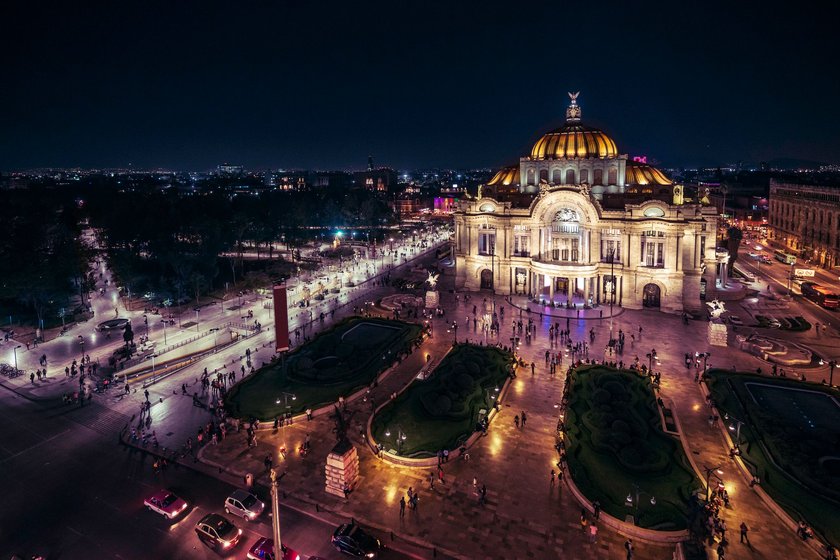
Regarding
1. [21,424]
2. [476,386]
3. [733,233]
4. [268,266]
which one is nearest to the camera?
[21,424]

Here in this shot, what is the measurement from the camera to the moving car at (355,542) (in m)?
20.8

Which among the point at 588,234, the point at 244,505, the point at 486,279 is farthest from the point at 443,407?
the point at 486,279

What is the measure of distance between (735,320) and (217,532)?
51100 mm

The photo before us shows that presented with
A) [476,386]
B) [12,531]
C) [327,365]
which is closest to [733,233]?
[476,386]

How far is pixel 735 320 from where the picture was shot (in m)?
51.2

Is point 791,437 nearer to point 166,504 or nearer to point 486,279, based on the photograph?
point 166,504

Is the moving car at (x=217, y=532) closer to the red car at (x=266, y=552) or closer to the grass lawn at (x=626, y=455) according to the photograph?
the red car at (x=266, y=552)

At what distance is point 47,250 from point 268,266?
33.0m

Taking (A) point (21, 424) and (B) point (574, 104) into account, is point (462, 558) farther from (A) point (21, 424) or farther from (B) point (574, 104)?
(B) point (574, 104)

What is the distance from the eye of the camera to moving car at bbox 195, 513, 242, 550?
2153 centimetres

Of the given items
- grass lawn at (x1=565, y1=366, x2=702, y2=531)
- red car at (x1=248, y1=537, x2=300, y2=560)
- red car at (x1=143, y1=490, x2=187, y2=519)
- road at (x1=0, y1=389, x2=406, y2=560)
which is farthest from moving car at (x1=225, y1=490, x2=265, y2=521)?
grass lawn at (x1=565, y1=366, x2=702, y2=531)

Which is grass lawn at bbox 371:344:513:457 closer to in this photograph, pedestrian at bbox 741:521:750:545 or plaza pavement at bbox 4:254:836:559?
plaza pavement at bbox 4:254:836:559

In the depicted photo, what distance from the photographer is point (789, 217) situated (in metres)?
89.5

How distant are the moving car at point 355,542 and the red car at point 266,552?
1.79 meters
